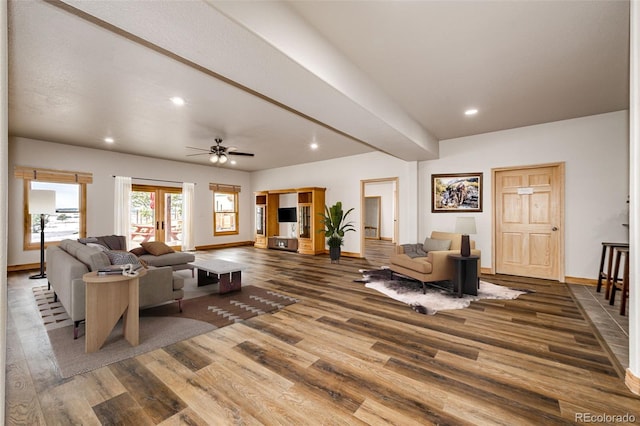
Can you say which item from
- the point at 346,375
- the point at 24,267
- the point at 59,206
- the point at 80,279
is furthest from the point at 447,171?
the point at 24,267

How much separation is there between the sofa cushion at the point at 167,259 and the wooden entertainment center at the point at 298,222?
3.70 meters

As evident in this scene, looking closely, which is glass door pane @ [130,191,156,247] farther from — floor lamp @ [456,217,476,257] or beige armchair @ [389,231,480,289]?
floor lamp @ [456,217,476,257]

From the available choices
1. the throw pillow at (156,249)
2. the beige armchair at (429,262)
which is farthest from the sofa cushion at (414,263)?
the throw pillow at (156,249)

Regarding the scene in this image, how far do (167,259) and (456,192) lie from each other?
593 cm

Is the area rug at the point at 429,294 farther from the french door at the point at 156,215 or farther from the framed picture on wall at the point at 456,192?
the french door at the point at 156,215

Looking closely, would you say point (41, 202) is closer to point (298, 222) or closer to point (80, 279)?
point (80, 279)

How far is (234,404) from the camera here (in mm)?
1805

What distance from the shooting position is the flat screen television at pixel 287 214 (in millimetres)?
9125

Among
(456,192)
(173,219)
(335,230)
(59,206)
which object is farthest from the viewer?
(173,219)

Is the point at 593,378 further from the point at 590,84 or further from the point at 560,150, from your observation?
the point at 560,150

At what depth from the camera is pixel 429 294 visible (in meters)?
4.12

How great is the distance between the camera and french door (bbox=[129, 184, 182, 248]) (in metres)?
7.75

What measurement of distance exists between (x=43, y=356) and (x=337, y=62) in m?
3.85

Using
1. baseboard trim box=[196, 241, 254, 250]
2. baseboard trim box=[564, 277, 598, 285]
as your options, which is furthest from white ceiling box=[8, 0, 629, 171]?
baseboard trim box=[196, 241, 254, 250]
